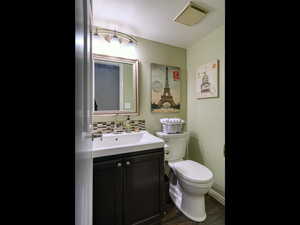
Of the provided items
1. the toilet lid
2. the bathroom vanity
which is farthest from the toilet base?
the bathroom vanity

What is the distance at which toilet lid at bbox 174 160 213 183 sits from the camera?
1.26 meters

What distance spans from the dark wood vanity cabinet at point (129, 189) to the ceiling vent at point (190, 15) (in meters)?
1.45

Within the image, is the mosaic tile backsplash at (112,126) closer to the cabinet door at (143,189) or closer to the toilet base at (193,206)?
the cabinet door at (143,189)

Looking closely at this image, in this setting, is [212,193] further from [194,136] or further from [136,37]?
[136,37]

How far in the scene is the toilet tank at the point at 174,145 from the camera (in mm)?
1617

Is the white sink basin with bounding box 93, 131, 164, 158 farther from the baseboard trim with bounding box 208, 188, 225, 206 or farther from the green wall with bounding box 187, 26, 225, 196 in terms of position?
the baseboard trim with bounding box 208, 188, 225, 206

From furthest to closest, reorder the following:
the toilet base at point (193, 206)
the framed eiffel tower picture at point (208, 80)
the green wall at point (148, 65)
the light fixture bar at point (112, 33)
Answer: the green wall at point (148, 65) < the framed eiffel tower picture at point (208, 80) < the light fixture bar at point (112, 33) < the toilet base at point (193, 206)

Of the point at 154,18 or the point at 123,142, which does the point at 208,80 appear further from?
the point at 123,142

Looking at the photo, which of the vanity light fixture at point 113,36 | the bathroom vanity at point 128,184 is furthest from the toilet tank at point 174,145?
the vanity light fixture at point 113,36

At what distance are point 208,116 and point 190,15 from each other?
1.24 meters

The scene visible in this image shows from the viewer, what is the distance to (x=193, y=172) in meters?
1.39
